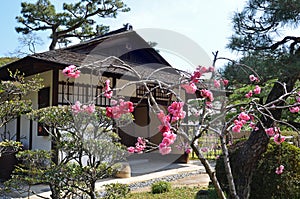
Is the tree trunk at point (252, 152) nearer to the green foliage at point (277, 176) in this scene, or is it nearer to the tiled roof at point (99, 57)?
the green foliage at point (277, 176)

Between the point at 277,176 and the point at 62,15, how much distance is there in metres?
15.7

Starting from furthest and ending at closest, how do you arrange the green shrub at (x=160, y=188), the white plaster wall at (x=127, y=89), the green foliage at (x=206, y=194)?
1. the white plaster wall at (x=127, y=89)
2. the green shrub at (x=160, y=188)
3. the green foliage at (x=206, y=194)

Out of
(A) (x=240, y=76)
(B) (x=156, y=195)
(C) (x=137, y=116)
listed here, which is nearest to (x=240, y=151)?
(A) (x=240, y=76)

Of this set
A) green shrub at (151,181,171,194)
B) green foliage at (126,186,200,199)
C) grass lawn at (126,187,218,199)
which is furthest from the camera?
green shrub at (151,181,171,194)

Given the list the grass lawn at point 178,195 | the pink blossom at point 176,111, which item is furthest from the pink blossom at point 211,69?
the grass lawn at point 178,195

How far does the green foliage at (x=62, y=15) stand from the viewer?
55.0 feet

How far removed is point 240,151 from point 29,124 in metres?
5.91

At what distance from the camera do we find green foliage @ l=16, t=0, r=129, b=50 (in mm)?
16766

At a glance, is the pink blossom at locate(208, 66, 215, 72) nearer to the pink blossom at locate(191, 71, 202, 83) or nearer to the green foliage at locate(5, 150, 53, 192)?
the pink blossom at locate(191, 71, 202, 83)

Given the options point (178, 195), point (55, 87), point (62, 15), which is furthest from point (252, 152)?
point (62, 15)

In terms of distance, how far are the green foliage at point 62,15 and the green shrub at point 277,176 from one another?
14626 millimetres

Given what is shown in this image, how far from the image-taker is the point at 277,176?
422 centimetres

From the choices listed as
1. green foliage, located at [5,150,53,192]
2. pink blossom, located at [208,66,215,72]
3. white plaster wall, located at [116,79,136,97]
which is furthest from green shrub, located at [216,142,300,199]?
white plaster wall, located at [116,79,136,97]

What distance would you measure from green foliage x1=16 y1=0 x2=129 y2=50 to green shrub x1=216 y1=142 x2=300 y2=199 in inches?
576
